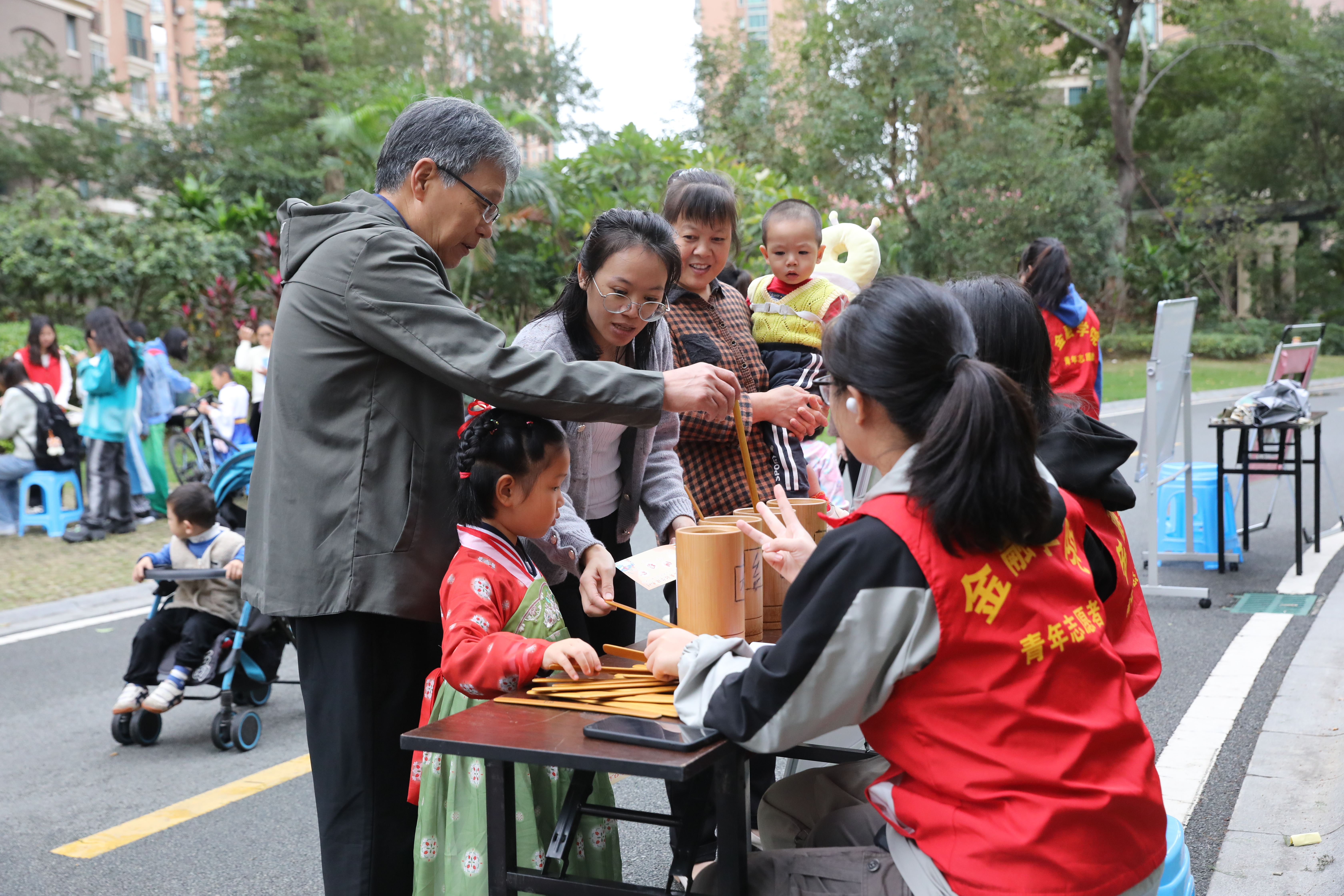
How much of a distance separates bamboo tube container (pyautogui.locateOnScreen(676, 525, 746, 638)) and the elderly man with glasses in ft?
0.89

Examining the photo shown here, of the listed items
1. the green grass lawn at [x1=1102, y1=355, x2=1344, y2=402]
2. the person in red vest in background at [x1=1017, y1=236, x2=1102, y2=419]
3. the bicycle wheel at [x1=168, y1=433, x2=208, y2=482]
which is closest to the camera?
the person in red vest in background at [x1=1017, y1=236, x2=1102, y2=419]

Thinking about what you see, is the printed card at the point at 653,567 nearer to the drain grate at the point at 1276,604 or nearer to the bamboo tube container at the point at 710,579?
the bamboo tube container at the point at 710,579

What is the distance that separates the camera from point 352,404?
7.18ft

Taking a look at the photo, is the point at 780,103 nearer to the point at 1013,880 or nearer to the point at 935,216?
the point at 935,216

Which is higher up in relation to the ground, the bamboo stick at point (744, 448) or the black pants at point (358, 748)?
the bamboo stick at point (744, 448)

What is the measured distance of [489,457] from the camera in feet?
7.69

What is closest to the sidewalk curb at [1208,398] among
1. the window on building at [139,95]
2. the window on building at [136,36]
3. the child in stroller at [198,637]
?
the child in stroller at [198,637]

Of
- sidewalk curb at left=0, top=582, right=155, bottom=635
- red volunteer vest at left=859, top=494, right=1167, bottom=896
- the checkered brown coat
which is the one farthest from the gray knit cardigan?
sidewalk curb at left=0, top=582, right=155, bottom=635

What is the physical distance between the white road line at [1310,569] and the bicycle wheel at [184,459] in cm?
951

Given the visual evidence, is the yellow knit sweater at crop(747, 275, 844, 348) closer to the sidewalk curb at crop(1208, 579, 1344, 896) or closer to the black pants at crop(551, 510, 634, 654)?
the black pants at crop(551, 510, 634, 654)

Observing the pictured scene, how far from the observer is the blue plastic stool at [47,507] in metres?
9.73

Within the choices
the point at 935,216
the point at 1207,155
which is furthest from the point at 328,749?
the point at 1207,155

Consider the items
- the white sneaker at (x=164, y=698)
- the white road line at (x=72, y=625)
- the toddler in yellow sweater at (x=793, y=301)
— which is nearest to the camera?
the toddler in yellow sweater at (x=793, y=301)

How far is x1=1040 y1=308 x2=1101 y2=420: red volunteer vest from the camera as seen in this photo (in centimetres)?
586
